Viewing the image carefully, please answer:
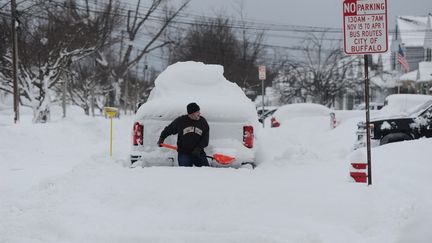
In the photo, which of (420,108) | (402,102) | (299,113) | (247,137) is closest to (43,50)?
(299,113)

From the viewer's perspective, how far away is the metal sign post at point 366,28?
6.32m

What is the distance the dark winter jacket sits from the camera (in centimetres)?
691

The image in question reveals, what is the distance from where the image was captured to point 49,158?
484 inches

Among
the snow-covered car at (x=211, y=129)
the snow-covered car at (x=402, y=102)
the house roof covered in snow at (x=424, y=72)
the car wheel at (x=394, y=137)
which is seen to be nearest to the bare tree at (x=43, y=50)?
the snow-covered car at (x=402, y=102)

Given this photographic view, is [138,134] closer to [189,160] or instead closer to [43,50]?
[189,160]

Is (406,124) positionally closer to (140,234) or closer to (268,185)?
(268,185)

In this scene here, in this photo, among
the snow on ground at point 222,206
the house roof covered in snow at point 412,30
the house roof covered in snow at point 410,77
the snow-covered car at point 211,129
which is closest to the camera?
the snow on ground at point 222,206

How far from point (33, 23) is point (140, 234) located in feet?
67.8

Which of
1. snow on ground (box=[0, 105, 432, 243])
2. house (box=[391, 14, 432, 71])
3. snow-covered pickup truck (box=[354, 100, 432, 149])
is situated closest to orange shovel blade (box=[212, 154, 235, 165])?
snow on ground (box=[0, 105, 432, 243])

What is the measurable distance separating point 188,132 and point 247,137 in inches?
33.5

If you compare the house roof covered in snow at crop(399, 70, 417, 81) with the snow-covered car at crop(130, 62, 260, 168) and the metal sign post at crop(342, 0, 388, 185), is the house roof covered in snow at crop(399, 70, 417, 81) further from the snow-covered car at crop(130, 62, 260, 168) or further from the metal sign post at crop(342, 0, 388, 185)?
the metal sign post at crop(342, 0, 388, 185)

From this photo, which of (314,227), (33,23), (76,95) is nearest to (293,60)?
(76,95)

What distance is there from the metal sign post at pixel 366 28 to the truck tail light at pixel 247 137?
5.28ft

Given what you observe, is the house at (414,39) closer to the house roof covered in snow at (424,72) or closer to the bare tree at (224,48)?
the house roof covered in snow at (424,72)
